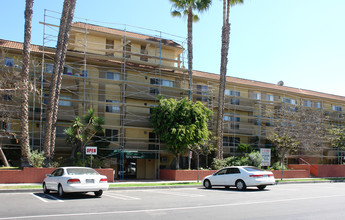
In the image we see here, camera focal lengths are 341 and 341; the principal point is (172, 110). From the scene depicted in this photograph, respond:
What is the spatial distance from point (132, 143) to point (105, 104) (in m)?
4.28

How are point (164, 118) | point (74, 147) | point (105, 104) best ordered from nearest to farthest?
point (74, 147)
point (164, 118)
point (105, 104)

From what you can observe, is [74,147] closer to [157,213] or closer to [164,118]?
[164,118]

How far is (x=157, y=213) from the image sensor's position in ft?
32.8

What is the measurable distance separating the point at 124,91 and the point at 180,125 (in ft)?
18.1

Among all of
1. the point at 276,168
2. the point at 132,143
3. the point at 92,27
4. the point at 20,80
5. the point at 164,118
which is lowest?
the point at 276,168

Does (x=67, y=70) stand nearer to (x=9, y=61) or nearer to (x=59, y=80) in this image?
(x=9, y=61)

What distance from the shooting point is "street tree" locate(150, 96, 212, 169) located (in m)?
26.5

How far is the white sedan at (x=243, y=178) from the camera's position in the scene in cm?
1784

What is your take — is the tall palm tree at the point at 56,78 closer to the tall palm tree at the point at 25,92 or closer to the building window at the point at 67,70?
the tall palm tree at the point at 25,92

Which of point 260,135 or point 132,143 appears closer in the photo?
point 132,143

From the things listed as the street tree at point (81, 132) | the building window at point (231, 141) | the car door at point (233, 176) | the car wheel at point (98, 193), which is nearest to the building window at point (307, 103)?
A: the building window at point (231, 141)

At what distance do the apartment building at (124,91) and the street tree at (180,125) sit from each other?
7.54 ft

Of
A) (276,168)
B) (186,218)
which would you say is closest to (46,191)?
(186,218)

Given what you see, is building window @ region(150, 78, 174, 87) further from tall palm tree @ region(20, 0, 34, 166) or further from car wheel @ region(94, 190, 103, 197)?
car wheel @ region(94, 190, 103, 197)
